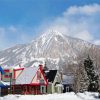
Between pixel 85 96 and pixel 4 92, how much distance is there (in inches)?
715

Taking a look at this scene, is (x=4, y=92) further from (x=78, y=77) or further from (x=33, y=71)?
(x=78, y=77)

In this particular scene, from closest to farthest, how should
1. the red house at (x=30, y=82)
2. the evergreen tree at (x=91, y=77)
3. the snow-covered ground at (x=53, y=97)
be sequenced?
1. the snow-covered ground at (x=53, y=97)
2. the red house at (x=30, y=82)
3. the evergreen tree at (x=91, y=77)

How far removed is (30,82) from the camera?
3100 inches

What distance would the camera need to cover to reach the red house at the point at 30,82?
79.2 metres

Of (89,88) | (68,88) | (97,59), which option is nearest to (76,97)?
(89,88)

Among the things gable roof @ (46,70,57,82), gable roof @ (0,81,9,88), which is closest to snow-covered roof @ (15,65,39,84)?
gable roof @ (0,81,9,88)

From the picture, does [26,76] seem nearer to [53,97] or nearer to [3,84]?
[3,84]

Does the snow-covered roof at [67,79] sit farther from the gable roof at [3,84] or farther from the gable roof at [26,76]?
the gable roof at [3,84]

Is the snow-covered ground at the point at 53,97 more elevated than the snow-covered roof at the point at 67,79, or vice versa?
the snow-covered roof at the point at 67,79

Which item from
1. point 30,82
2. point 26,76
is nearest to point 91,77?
point 26,76

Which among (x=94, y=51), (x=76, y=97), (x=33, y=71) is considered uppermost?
(x=94, y=51)

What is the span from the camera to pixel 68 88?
97.6m

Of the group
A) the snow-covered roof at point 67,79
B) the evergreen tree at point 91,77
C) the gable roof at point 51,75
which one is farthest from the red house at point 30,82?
the snow-covered roof at point 67,79

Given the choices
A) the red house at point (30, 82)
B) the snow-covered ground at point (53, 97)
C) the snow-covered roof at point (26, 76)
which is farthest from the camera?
the snow-covered roof at point (26, 76)
